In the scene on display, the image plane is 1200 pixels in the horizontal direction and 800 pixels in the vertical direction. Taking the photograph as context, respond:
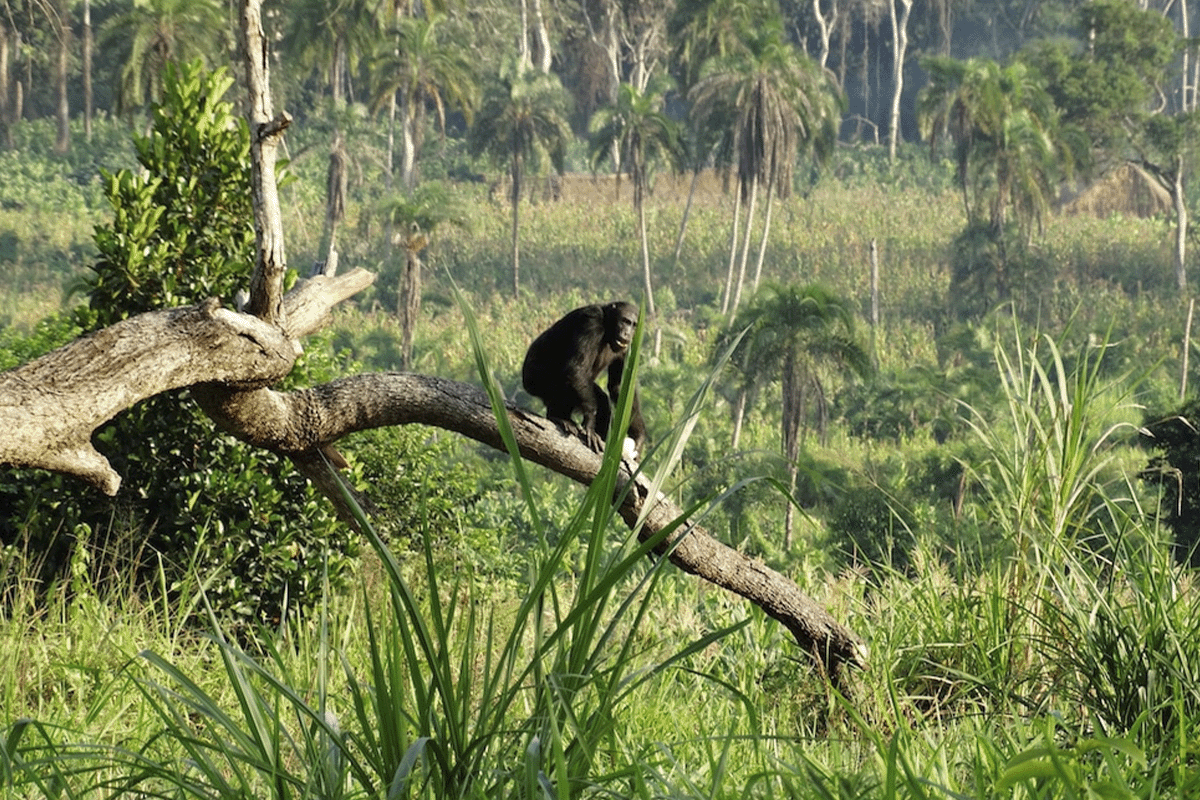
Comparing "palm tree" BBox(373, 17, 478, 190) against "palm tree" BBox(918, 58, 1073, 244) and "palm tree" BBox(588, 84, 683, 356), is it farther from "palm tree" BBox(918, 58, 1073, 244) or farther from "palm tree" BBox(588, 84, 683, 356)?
"palm tree" BBox(918, 58, 1073, 244)

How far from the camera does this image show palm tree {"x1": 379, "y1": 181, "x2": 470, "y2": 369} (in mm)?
27781

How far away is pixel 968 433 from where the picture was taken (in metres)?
26.0

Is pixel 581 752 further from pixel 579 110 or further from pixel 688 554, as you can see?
pixel 579 110

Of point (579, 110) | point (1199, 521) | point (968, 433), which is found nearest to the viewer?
point (1199, 521)

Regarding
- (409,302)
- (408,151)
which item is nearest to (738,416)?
(409,302)

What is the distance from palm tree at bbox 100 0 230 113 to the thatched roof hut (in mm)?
29780

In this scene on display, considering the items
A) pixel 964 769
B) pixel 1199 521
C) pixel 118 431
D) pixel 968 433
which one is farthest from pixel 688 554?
pixel 968 433

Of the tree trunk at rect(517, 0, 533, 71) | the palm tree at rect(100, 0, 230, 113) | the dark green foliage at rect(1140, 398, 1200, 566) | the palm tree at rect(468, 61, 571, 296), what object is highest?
the tree trunk at rect(517, 0, 533, 71)

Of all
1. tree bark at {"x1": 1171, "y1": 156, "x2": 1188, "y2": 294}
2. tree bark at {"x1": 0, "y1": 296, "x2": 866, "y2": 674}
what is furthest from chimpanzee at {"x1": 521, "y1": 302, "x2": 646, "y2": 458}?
tree bark at {"x1": 1171, "y1": 156, "x2": 1188, "y2": 294}

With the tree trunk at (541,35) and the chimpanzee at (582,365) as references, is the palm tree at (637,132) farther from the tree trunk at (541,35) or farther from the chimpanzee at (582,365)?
the chimpanzee at (582,365)

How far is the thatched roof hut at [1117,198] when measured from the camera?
45.8 metres

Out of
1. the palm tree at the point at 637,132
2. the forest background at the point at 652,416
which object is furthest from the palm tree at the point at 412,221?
the palm tree at the point at 637,132

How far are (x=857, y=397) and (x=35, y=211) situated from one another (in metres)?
24.8

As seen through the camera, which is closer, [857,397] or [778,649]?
[778,649]
